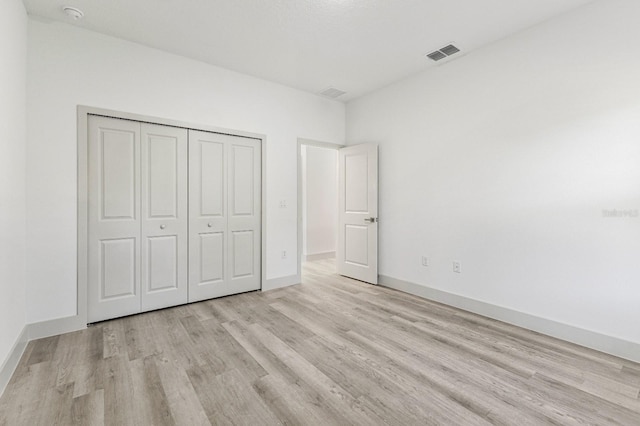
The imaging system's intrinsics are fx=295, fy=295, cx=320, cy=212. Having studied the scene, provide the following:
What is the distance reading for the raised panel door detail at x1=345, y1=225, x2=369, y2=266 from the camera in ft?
14.7

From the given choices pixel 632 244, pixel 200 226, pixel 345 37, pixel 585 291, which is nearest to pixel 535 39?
pixel 345 37

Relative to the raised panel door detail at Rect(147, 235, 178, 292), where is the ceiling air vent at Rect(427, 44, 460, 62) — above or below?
above

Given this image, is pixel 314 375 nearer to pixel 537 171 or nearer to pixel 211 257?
pixel 211 257

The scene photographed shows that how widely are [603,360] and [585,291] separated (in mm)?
534

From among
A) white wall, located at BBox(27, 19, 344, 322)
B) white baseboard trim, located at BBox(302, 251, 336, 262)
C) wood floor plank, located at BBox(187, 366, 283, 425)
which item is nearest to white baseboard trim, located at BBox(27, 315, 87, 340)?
white wall, located at BBox(27, 19, 344, 322)

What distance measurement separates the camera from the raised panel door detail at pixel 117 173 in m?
2.93

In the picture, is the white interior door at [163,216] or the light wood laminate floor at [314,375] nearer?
the light wood laminate floor at [314,375]

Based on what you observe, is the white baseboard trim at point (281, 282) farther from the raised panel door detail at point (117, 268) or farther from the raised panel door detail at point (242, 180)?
the raised panel door detail at point (117, 268)

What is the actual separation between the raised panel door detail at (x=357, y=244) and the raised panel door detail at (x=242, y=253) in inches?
62.0

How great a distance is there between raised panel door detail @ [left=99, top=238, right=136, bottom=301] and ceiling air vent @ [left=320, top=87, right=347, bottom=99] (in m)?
3.21

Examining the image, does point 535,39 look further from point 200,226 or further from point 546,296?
point 200,226

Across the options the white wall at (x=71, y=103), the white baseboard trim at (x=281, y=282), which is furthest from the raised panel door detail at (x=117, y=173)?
the white baseboard trim at (x=281, y=282)

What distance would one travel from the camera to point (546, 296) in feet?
8.96

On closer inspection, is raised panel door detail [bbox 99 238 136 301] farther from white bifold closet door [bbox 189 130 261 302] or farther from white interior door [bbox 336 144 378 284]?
white interior door [bbox 336 144 378 284]
